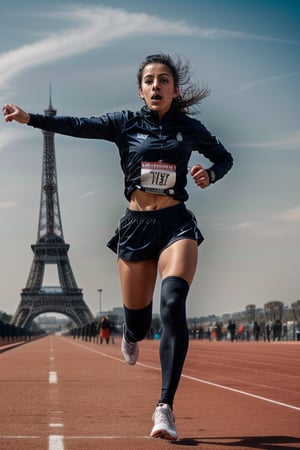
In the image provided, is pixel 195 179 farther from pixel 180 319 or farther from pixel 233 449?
pixel 233 449

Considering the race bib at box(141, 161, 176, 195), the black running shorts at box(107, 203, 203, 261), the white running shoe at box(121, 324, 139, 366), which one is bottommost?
the white running shoe at box(121, 324, 139, 366)

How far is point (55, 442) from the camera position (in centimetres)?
554

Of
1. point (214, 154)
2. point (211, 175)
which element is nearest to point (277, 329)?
point (214, 154)

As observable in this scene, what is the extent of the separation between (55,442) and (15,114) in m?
2.22

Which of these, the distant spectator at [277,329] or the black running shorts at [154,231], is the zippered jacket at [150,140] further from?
the distant spectator at [277,329]

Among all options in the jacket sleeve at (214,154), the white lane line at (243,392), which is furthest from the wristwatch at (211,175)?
the white lane line at (243,392)

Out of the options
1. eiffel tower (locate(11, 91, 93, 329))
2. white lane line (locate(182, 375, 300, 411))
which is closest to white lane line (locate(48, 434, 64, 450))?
white lane line (locate(182, 375, 300, 411))

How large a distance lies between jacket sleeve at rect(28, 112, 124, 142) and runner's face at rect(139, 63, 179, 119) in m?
0.26

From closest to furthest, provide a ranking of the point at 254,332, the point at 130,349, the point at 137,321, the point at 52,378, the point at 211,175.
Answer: the point at 211,175 < the point at 137,321 < the point at 130,349 < the point at 52,378 < the point at 254,332

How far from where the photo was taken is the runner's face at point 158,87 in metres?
6.32

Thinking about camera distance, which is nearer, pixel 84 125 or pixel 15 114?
pixel 15 114

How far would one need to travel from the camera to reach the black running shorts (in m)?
6.05

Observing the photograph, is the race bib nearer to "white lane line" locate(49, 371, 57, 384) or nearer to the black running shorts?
the black running shorts

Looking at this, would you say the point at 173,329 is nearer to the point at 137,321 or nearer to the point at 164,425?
the point at 164,425
